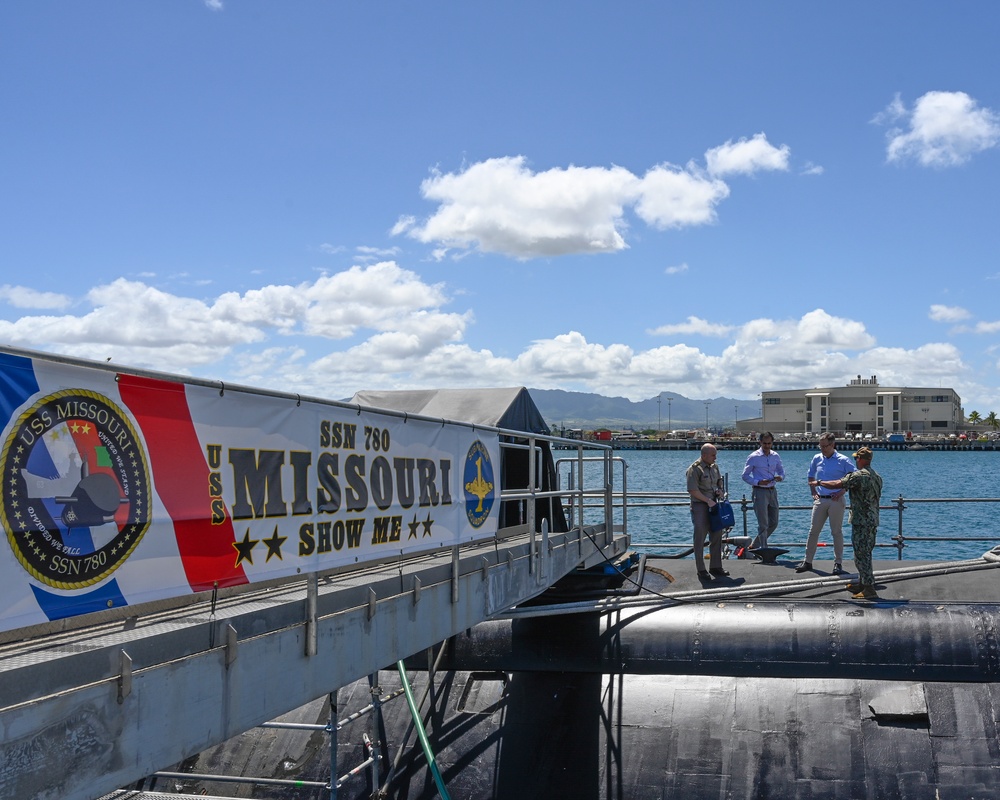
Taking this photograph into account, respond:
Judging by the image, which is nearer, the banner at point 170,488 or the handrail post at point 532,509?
the banner at point 170,488

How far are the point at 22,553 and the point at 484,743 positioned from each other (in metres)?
7.92

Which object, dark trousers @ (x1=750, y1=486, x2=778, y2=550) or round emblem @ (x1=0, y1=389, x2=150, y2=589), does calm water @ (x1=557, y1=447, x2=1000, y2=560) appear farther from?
round emblem @ (x1=0, y1=389, x2=150, y2=589)

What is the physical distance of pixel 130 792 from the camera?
9602 millimetres

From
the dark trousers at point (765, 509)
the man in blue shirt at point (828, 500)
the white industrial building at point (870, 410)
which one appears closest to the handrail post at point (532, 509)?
the man in blue shirt at point (828, 500)

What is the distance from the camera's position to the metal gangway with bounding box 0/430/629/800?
4035mm

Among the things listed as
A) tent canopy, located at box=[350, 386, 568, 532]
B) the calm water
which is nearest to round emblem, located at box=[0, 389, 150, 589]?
tent canopy, located at box=[350, 386, 568, 532]

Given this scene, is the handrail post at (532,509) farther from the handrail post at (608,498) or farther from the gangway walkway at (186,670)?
the handrail post at (608,498)

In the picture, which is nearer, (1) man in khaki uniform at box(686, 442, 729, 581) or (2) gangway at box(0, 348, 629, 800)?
(2) gangway at box(0, 348, 629, 800)

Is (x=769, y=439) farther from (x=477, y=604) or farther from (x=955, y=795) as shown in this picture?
(x=477, y=604)

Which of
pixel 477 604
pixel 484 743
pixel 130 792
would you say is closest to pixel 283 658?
pixel 477 604

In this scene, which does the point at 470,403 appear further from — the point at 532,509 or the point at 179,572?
Result: the point at 179,572

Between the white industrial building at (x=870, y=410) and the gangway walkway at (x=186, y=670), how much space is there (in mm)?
161504

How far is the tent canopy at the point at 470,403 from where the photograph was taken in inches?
516

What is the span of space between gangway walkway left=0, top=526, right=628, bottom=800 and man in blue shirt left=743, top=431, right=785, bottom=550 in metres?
8.76
